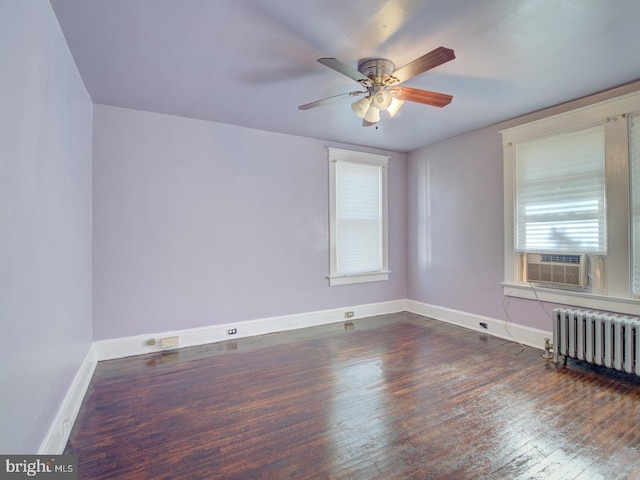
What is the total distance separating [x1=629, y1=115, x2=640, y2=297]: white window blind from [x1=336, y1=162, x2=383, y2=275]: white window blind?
287 centimetres

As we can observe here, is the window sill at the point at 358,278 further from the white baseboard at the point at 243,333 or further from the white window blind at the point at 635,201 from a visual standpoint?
the white window blind at the point at 635,201

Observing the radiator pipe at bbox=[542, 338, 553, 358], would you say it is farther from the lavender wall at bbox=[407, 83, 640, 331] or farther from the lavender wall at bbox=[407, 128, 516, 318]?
the lavender wall at bbox=[407, 128, 516, 318]

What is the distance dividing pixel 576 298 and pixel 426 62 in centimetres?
283

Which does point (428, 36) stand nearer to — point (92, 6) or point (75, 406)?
point (92, 6)

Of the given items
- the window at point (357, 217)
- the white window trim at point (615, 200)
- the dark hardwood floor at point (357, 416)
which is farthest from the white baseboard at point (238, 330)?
the white window trim at point (615, 200)

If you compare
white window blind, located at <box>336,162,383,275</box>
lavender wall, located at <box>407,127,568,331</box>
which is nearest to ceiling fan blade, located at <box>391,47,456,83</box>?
lavender wall, located at <box>407,127,568,331</box>

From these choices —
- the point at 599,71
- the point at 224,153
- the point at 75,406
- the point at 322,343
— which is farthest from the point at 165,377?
the point at 599,71

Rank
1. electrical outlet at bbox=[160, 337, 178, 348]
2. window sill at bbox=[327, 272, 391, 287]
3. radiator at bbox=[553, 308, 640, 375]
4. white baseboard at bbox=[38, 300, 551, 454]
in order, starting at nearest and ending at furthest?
white baseboard at bbox=[38, 300, 551, 454]
radiator at bbox=[553, 308, 640, 375]
electrical outlet at bbox=[160, 337, 178, 348]
window sill at bbox=[327, 272, 391, 287]

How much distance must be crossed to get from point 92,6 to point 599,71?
146 inches

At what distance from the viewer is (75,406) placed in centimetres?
225

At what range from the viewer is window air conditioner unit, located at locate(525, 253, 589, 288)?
3123mm

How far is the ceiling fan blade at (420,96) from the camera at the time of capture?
8.00 ft
